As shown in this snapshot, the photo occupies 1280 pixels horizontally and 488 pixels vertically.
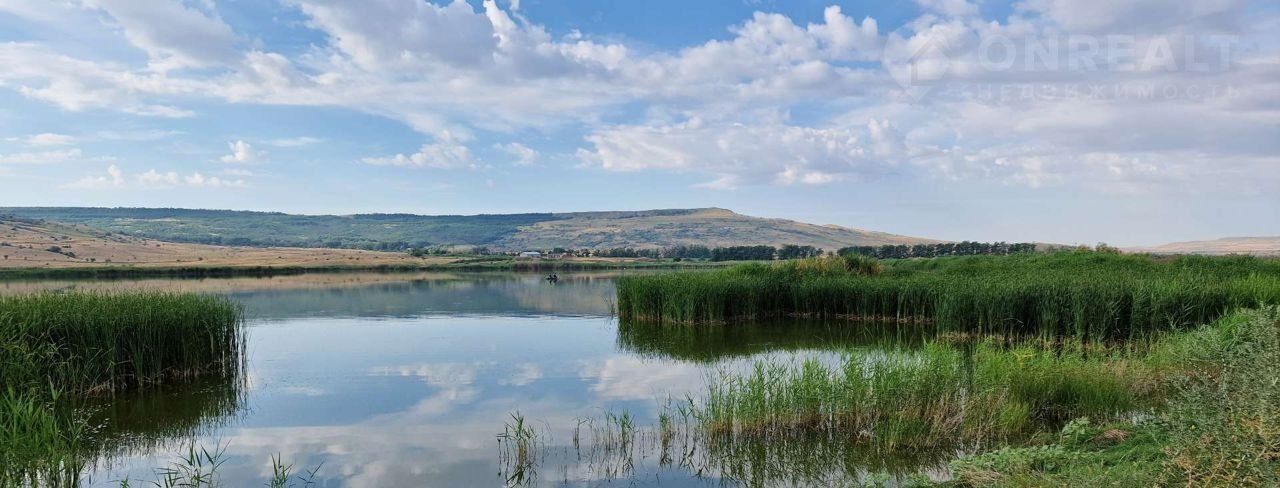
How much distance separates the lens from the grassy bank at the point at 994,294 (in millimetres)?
17406

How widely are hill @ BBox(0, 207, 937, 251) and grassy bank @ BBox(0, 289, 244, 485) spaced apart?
13803 centimetres

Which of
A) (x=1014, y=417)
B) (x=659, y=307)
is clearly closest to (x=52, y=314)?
(x=1014, y=417)

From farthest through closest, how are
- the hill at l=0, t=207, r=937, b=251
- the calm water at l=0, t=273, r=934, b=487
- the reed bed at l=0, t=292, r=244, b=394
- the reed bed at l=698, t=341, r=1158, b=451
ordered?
the hill at l=0, t=207, r=937, b=251 < the reed bed at l=0, t=292, r=244, b=394 < the reed bed at l=698, t=341, r=1158, b=451 < the calm water at l=0, t=273, r=934, b=487

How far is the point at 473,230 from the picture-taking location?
185250 millimetres

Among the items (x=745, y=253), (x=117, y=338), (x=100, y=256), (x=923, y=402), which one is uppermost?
(x=117, y=338)

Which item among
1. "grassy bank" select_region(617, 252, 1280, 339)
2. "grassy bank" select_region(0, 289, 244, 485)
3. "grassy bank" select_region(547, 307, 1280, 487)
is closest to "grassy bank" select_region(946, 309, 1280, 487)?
"grassy bank" select_region(547, 307, 1280, 487)

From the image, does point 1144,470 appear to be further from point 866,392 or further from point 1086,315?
point 1086,315

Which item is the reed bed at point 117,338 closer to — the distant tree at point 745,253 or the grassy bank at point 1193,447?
the grassy bank at point 1193,447

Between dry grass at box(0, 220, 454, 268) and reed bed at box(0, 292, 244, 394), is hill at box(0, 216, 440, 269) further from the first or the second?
reed bed at box(0, 292, 244, 394)

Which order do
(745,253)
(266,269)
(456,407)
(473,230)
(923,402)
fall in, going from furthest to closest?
(473,230)
(745,253)
(266,269)
(456,407)
(923,402)

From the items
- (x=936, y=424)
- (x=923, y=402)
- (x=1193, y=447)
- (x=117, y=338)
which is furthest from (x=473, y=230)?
(x=1193, y=447)

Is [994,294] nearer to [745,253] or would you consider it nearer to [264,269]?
[264,269]

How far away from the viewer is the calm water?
8594mm

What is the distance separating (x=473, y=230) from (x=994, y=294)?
173160 mm
